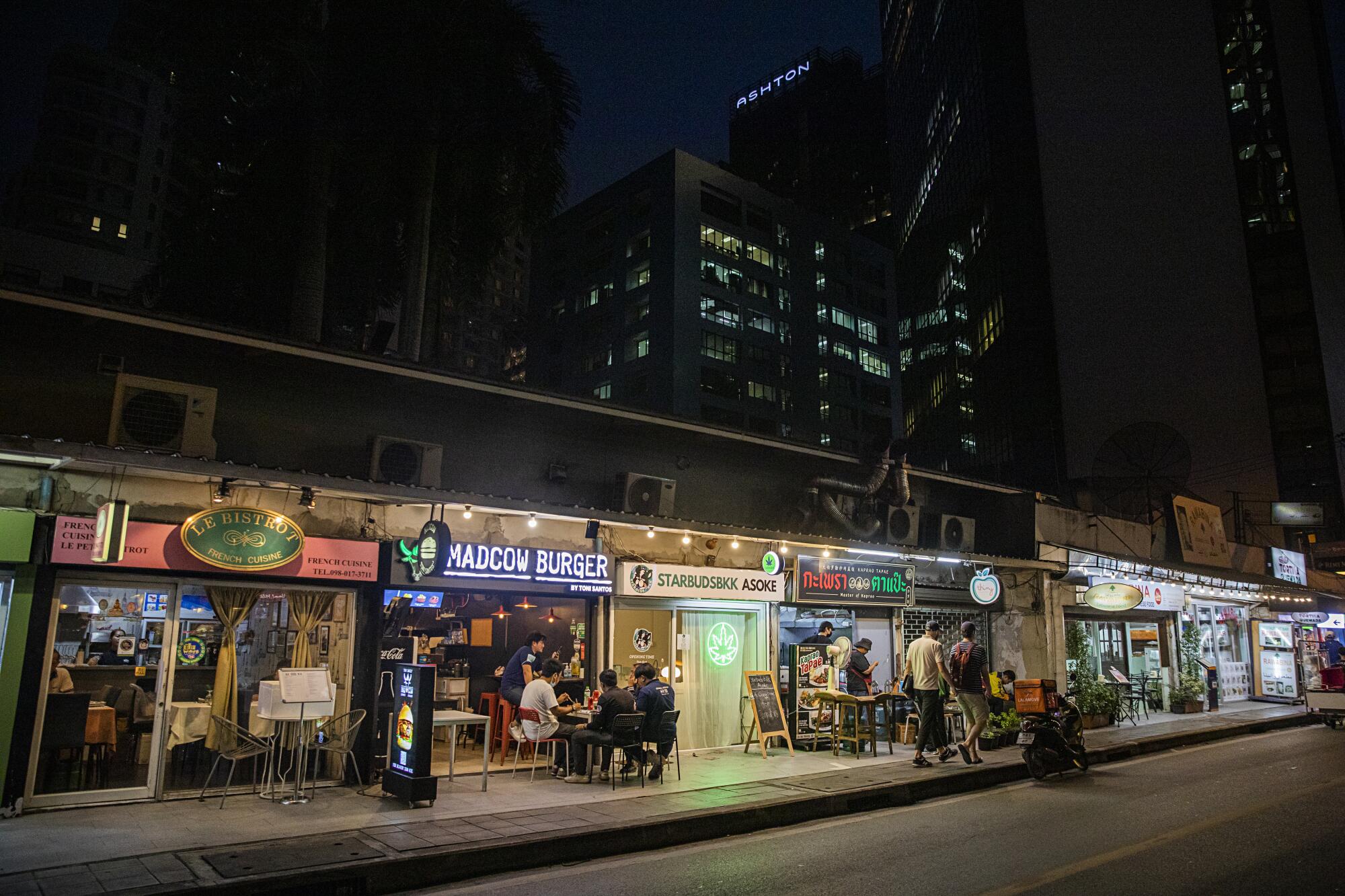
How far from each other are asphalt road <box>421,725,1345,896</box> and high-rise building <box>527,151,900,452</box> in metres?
48.5

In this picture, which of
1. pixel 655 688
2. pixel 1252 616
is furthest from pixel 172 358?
pixel 1252 616

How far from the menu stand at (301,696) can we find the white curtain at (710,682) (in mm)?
5629

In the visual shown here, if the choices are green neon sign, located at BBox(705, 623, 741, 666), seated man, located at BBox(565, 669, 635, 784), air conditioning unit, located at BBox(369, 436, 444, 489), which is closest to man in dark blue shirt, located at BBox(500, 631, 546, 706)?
seated man, located at BBox(565, 669, 635, 784)

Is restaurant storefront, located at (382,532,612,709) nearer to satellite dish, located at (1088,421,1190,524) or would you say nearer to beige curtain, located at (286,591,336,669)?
beige curtain, located at (286,591,336,669)

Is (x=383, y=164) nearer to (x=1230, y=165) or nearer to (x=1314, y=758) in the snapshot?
(x=1314, y=758)

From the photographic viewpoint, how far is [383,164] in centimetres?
1766

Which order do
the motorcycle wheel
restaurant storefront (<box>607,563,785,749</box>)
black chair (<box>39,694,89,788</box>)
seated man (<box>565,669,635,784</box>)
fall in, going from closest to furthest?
black chair (<box>39,694,89,788</box>)
seated man (<box>565,669,635,784</box>)
the motorcycle wheel
restaurant storefront (<box>607,563,785,749</box>)

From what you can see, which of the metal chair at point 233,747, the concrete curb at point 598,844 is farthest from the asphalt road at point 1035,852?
the metal chair at point 233,747

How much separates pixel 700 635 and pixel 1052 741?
5352 mm

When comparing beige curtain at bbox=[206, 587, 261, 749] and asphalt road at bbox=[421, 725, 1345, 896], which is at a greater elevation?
beige curtain at bbox=[206, 587, 261, 749]

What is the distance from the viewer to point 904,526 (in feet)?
60.7

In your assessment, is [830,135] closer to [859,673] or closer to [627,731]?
[859,673]

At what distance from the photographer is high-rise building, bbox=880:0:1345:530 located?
38.1 m

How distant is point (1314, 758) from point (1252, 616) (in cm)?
1536
